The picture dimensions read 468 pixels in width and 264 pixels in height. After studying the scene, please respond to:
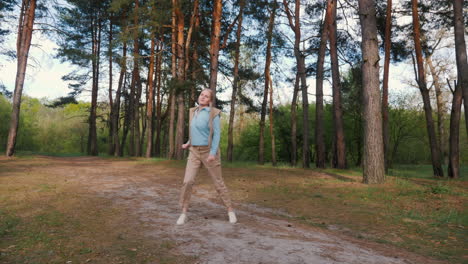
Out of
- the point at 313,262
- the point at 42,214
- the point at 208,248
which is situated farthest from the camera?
the point at 42,214

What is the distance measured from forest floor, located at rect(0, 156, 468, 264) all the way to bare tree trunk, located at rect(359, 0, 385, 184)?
31.1 inches

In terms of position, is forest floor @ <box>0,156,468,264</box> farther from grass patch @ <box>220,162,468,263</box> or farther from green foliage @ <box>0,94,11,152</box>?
green foliage @ <box>0,94,11,152</box>

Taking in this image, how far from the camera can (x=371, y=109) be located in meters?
9.54

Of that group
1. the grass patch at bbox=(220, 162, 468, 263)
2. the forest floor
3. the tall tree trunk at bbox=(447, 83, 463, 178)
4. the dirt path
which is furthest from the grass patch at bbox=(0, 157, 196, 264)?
the tall tree trunk at bbox=(447, 83, 463, 178)

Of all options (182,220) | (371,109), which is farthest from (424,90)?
(182,220)

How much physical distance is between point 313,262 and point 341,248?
0.85m

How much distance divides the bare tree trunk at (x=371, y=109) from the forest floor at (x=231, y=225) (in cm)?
79

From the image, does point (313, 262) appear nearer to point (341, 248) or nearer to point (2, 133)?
point (341, 248)

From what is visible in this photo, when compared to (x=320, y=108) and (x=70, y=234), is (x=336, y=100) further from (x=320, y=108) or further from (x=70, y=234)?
(x=70, y=234)

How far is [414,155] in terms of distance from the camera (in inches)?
1496

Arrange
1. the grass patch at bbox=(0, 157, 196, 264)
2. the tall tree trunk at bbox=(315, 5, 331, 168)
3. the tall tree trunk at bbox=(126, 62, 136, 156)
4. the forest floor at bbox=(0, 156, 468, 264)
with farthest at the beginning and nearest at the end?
the tall tree trunk at bbox=(126, 62, 136, 156)
the tall tree trunk at bbox=(315, 5, 331, 168)
the forest floor at bbox=(0, 156, 468, 264)
the grass patch at bbox=(0, 157, 196, 264)

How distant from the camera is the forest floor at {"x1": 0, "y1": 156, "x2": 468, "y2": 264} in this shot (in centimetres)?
350

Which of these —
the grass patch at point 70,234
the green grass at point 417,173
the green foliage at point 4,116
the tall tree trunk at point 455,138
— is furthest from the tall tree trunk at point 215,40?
the green foliage at point 4,116

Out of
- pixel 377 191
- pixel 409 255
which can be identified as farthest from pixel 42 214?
pixel 377 191
